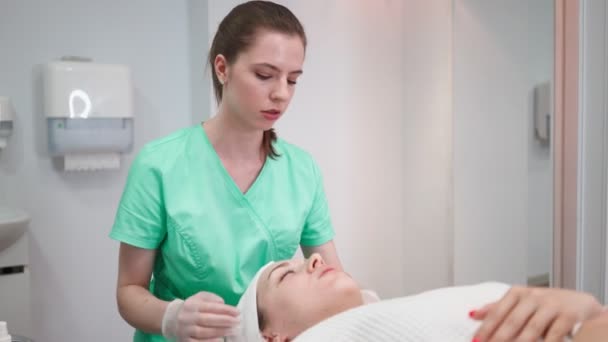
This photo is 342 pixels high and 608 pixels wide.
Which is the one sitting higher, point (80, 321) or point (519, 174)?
point (519, 174)

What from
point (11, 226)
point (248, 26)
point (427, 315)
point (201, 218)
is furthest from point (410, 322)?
point (11, 226)

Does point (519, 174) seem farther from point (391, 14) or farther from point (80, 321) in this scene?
point (80, 321)

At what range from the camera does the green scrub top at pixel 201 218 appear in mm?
1189

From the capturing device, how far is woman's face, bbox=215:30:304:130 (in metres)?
1.17

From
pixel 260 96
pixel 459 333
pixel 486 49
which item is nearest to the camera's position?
pixel 459 333

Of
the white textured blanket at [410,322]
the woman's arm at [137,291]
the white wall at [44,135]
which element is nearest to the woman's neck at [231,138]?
the woman's arm at [137,291]

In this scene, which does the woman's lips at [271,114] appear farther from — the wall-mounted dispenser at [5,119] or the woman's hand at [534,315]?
the wall-mounted dispenser at [5,119]

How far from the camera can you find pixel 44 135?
2.06m

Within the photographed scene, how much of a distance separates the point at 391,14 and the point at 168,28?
106 cm

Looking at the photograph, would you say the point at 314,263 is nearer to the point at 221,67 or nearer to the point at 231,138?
the point at 231,138

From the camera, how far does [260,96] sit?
1.17m

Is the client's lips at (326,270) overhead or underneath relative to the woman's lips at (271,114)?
underneath

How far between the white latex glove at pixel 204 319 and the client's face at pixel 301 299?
Answer: 9 centimetres

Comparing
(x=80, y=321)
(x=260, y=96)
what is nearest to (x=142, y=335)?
(x=260, y=96)
